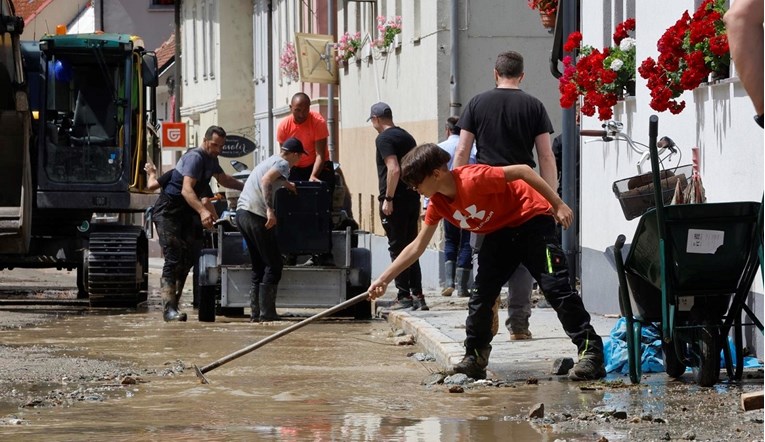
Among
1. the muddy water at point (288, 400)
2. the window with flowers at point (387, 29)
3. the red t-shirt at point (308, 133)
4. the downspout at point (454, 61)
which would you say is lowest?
the muddy water at point (288, 400)

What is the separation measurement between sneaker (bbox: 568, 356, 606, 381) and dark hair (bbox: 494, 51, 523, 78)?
9.08 ft

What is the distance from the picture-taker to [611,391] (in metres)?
9.16

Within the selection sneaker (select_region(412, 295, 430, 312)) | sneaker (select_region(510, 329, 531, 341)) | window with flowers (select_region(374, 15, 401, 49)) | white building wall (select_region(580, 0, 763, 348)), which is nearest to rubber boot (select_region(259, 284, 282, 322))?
sneaker (select_region(412, 295, 430, 312))

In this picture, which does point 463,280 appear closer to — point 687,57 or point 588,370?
point 687,57

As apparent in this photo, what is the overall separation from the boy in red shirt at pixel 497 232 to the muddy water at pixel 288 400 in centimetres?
33

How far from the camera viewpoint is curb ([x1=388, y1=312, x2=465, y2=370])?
1109 centimetres

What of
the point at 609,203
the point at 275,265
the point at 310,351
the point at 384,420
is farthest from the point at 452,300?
the point at 384,420

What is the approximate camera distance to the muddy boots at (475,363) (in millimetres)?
9883

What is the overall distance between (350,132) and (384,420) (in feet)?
72.0

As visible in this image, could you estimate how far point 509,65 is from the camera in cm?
1178

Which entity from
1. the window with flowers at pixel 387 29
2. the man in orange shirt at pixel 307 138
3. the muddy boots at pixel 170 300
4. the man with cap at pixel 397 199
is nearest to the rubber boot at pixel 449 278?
the man in orange shirt at pixel 307 138

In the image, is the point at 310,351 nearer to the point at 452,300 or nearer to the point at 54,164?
the point at 452,300

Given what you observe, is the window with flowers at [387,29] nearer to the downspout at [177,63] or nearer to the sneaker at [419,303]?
the sneaker at [419,303]

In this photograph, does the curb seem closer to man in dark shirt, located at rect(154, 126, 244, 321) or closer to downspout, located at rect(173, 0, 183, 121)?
man in dark shirt, located at rect(154, 126, 244, 321)
